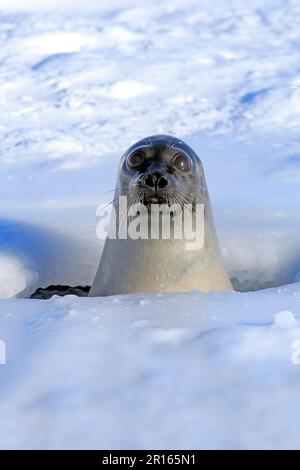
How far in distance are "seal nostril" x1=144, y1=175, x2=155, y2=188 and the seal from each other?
2.4 inches

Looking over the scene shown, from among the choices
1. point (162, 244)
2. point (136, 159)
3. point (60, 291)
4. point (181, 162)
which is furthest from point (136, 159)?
point (60, 291)

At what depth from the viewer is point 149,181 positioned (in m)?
3.52

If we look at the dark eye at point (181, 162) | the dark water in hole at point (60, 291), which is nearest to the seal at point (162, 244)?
the dark eye at point (181, 162)

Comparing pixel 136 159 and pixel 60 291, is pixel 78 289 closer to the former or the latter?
pixel 60 291

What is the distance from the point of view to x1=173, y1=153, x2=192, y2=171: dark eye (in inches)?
150

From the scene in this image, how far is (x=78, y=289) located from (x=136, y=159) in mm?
1434

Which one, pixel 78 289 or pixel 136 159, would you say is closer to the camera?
pixel 136 159

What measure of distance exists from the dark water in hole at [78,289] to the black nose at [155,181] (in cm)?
147

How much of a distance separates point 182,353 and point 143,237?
192cm

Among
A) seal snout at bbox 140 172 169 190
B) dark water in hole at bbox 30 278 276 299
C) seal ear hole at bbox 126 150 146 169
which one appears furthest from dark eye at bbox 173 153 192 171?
dark water in hole at bbox 30 278 276 299
